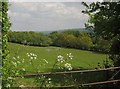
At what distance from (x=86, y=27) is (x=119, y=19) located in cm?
472

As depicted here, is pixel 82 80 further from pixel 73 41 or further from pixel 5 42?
pixel 73 41

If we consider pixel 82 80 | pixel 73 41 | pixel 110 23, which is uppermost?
pixel 110 23

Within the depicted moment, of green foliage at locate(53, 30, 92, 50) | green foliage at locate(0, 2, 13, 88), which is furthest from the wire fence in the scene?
green foliage at locate(53, 30, 92, 50)

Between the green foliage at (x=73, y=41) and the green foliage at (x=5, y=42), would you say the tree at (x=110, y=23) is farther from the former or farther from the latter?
the green foliage at (x=73, y=41)

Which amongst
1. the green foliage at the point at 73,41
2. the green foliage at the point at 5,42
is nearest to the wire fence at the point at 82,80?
the green foliage at the point at 5,42

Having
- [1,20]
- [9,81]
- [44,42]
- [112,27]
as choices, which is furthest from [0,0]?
[44,42]

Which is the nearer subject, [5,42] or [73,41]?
[5,42]

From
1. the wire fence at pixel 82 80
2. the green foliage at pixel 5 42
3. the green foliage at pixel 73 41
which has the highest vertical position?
the green foliage at pixel 5 42

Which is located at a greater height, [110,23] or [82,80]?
[110,23]

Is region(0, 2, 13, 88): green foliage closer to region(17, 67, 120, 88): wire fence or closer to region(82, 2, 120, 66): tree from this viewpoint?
region(17, 67, 120, 88): wire fence

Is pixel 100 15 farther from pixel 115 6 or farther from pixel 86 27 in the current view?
pixel 86 27

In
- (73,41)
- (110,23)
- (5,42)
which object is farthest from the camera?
(73,41)

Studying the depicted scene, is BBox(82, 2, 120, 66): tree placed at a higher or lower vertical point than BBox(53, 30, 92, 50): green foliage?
higher

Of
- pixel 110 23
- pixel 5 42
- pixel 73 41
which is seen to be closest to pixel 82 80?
pixel 110 23
